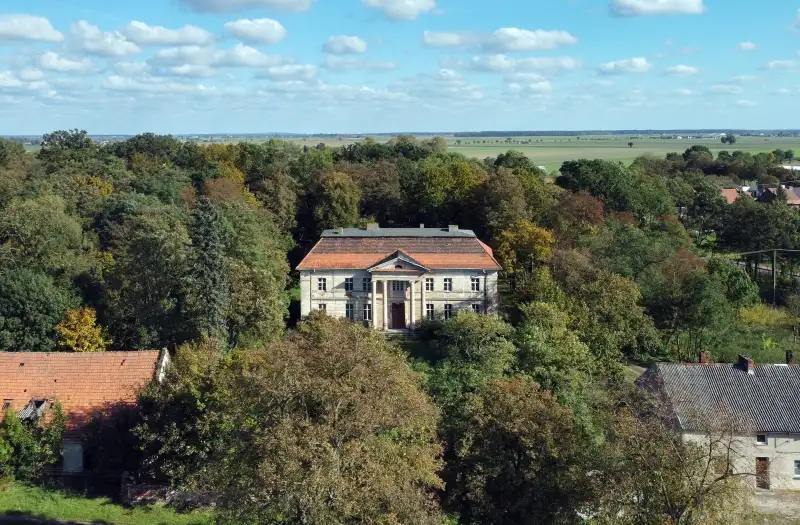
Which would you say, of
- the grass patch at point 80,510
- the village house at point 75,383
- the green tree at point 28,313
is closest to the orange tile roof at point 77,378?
the village house at point 75,383

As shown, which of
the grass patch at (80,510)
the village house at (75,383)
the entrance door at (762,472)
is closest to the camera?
the grass patch at (80,510)

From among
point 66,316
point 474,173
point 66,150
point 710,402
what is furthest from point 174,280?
point 66,150

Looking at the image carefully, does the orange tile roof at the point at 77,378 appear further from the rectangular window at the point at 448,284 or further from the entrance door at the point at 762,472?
the entrance door at the point at 762,472

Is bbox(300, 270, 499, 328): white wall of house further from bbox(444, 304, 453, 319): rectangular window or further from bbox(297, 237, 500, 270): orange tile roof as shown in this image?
bbox(297, 237, 500, 270): orange tile roof

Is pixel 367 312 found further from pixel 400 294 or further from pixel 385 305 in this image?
pixel 400 294

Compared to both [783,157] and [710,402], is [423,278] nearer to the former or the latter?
[710,402]
